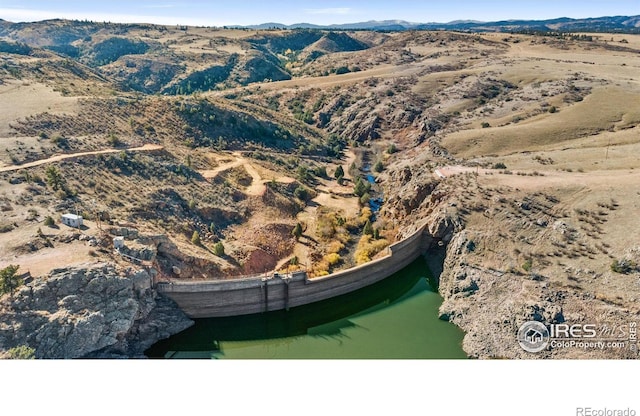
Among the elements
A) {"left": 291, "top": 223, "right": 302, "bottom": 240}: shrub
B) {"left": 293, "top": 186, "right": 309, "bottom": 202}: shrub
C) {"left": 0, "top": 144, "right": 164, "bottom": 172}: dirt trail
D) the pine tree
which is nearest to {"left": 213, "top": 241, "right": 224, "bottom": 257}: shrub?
{"left": 291, "top": 223, "right": 302, "bottom": 240}: shrub

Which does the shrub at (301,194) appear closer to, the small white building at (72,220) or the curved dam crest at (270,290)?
the curved dam crest at (270,290)

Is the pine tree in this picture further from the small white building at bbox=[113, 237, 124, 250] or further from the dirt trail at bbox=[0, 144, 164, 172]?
the dirt trail at bbox=[0, 144, 164, 172]

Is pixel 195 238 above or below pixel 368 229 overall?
above

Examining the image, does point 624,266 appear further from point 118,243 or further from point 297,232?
point 118,243

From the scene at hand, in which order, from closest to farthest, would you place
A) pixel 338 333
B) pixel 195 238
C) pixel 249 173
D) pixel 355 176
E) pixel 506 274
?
1. pixel 338 333
2. pixel 506 274
3. pixel 195 238
4. pixel 249 173
5. pixel 355 176

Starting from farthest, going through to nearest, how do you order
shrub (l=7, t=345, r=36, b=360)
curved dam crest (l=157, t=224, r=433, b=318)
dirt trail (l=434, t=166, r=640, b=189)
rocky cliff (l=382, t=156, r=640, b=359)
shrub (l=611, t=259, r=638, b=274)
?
dirt trail (l=434, t=166, r=640, b=189)
curved dam crest (l=157, t=224, r=433, b=318)
shrub (l=611, t=259, r=638, b=274)
rocky cliff (l=382, t=156, r=640, b=359)
shrub (l=7, t=345, r=36, b=360)

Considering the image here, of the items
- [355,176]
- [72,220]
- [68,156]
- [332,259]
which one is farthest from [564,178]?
[68,156]

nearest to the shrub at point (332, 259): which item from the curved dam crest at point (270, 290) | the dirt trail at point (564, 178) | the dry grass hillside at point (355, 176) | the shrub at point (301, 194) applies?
the dry grass hillside at point (355, 176)
